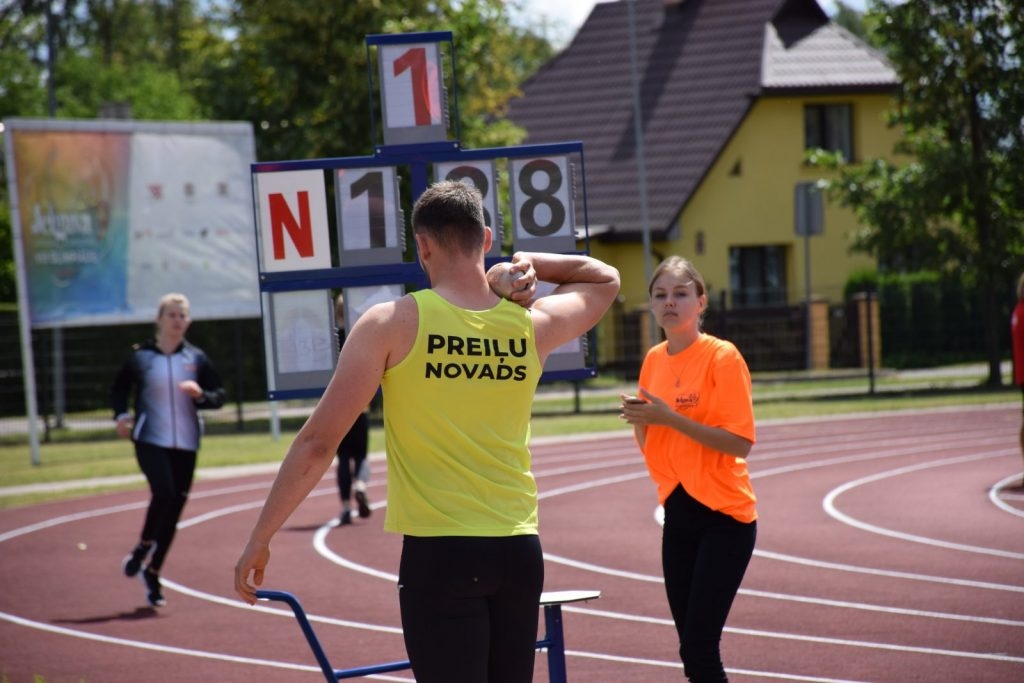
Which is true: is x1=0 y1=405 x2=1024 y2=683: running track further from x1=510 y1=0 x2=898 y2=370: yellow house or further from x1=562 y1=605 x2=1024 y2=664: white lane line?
x1=510 y1=0 x2=898 y2=370: yellow house

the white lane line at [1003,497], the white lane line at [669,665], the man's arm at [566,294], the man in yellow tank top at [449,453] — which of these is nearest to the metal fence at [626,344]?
the white lane line at [1003,497]

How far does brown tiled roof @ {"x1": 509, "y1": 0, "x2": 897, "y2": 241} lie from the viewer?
38312 millimetres

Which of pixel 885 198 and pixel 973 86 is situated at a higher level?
pixel 973 86

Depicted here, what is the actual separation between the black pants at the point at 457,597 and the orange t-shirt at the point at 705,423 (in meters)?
1.96

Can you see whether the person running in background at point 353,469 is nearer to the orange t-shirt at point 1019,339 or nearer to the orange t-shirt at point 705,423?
the orange t-shirt at point 1019,339

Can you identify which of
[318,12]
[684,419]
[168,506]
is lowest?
[168,506]

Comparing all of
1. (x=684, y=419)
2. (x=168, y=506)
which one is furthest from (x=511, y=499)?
(x=168, y=506)

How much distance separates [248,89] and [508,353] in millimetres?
29238

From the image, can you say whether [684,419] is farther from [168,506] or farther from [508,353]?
[168,506]

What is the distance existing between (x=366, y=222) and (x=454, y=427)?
2.34 meters

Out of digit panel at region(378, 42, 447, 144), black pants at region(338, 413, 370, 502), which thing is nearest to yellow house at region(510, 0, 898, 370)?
black pants at region(338, 413, 370, 502)

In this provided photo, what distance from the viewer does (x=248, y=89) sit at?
3203cm

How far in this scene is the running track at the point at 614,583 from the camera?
8086 millimetres

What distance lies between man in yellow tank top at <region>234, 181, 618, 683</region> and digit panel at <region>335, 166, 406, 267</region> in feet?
6.69
